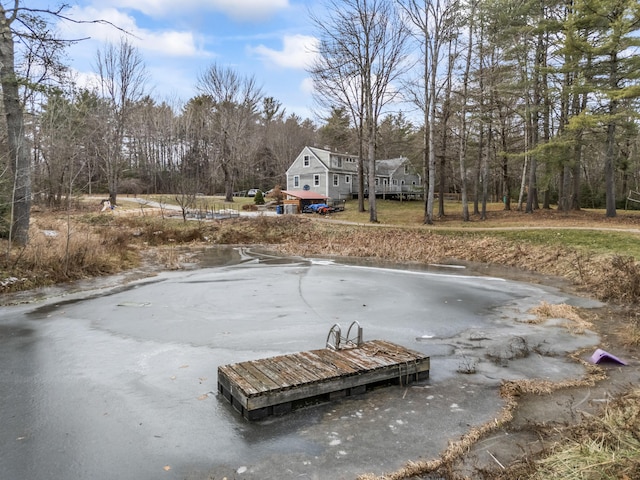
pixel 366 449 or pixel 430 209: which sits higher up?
pixel 430 209

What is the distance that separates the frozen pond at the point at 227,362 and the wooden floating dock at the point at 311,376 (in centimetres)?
14

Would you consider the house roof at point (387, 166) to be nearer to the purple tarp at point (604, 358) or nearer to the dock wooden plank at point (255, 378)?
the purple tarp at point (604, 358)

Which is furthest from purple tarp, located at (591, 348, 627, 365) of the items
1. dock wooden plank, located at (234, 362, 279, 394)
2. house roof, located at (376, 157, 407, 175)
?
house roof, located at (376, 157, 407, 175)

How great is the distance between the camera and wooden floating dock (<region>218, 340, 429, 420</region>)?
4.43 metres

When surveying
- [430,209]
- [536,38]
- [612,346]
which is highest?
[536,38]

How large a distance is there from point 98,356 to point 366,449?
4314 mm

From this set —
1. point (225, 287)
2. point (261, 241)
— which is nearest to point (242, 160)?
point (261, 241)

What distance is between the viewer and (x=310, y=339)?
6895mm

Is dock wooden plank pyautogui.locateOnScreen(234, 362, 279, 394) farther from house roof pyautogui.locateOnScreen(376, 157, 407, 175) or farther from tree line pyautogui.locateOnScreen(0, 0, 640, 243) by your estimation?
house roof pyautogui.locateOnScreen(376, 157, 407, 175)

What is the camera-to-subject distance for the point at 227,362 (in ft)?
19.5

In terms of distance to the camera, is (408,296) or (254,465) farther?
(408,296)

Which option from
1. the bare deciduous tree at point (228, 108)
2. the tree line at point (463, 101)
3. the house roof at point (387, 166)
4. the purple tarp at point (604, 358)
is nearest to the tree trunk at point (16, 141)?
the tree line at point (463, 101)

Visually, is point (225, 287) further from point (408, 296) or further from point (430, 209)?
point (430, 209)

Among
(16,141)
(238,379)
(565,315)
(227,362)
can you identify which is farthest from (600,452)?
(16,141)
